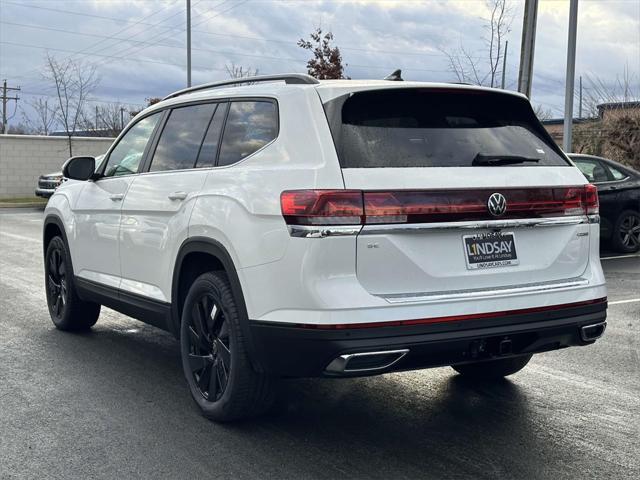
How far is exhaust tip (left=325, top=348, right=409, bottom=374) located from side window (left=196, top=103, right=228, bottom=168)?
1590 mm

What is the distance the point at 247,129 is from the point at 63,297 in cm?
321

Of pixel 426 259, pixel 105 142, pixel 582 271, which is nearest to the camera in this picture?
pixel 426 259

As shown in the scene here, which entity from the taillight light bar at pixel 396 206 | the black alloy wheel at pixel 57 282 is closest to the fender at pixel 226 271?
the taillight light bar at pixel 396 206

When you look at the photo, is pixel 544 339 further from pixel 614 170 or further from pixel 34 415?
pixel 614 170

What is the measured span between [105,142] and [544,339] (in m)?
30.3

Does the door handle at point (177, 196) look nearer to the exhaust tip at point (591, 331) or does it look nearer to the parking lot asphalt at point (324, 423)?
the parking lot asphalt at point (324, 423)

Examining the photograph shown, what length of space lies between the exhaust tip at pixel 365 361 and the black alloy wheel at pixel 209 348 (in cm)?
82

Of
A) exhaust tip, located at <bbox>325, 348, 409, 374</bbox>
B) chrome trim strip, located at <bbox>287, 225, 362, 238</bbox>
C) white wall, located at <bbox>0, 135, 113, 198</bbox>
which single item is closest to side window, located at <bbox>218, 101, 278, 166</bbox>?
chrome trim strip, located at <bbox>287, 225, 362, 238</bbox>

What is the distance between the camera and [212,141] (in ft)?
15.8

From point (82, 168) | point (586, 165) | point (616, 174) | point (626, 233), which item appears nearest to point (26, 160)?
point (586, 165)

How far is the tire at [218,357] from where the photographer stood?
417 cm

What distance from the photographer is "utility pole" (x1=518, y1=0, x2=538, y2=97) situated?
46.2ft

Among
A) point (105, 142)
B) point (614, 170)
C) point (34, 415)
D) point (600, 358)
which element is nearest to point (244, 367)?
point (34, 415)

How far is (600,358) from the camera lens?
612 cm
